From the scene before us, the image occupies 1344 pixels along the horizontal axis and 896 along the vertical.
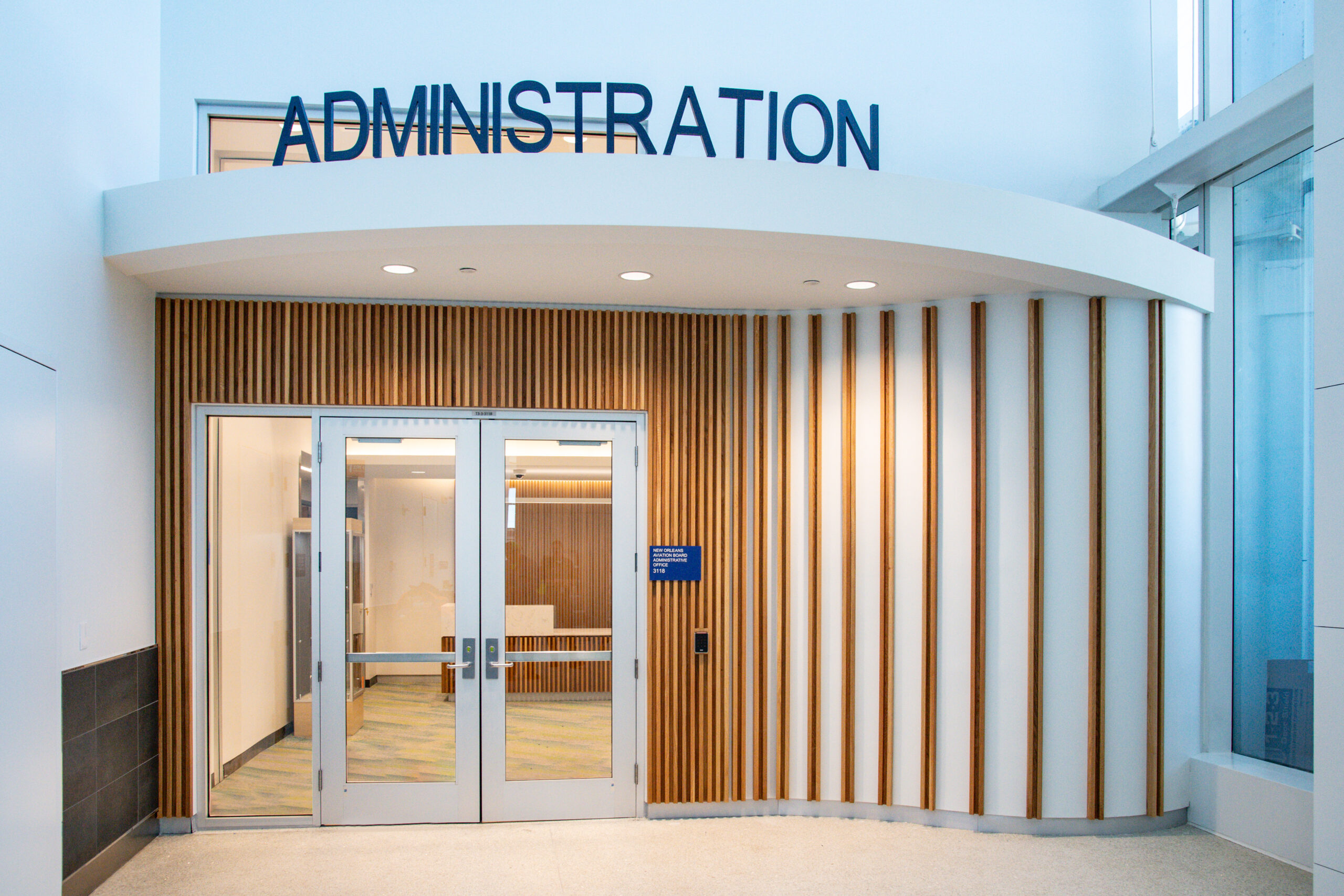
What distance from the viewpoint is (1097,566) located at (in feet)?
17.3

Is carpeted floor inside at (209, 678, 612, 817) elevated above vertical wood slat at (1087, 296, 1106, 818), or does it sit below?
below

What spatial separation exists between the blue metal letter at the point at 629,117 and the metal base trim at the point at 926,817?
375 cm

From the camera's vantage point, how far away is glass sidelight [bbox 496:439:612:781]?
5.50 m

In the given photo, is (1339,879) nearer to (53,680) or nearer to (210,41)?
(53,680)

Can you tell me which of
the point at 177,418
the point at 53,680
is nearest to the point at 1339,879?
the point at 53,680

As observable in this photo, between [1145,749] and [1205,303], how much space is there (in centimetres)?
262

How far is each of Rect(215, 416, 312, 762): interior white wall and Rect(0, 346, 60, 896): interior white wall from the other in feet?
5.86

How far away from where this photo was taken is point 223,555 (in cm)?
539

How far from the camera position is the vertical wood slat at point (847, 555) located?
5465 millimetres

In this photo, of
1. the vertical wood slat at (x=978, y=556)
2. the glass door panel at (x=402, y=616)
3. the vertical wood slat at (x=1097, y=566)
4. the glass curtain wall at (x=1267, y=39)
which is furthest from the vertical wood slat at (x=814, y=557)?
the glass curtain wall at (x=1267, y=39)

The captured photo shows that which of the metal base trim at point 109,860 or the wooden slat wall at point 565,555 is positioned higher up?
the wooden slat wall at point 565,555

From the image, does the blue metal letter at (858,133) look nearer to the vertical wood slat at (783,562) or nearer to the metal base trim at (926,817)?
the vertical wood slat at (783,562)

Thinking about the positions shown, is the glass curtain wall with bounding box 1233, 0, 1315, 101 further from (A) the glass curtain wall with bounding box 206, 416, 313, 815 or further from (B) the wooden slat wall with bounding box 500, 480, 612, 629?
(A) the glass curtain wall with bounding box 206, 416, 313, 815

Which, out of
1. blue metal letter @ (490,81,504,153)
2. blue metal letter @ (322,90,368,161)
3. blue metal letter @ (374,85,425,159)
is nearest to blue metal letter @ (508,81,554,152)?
blue metal letter @ (490,81,504,153)
